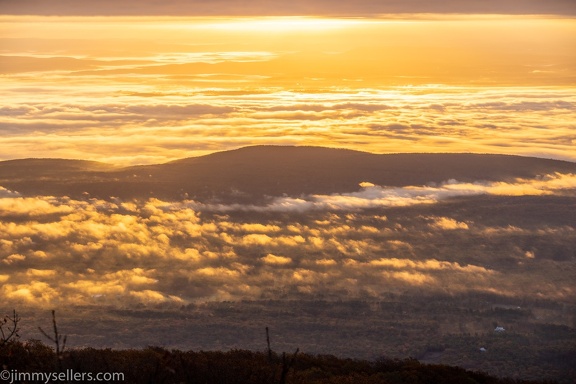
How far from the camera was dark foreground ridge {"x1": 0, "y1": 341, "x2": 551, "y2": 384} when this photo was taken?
23.1 meters

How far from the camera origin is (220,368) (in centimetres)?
2697

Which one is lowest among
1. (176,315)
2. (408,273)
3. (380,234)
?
(176,315)

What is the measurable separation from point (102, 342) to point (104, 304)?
89.3 feet

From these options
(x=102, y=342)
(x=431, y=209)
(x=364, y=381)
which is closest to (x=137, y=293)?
(x=102, y=342)

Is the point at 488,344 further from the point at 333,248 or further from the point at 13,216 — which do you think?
the point at 13,216

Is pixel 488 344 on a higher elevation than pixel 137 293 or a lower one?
lower

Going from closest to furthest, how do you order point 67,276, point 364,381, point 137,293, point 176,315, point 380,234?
point 364,381 < point 176,315 < point 137,293 < point 67,276 < point 380,234

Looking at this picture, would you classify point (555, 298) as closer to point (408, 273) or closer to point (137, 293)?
point (408, 273)

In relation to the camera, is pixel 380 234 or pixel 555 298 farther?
pixel 380 234

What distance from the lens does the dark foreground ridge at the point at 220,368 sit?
2314cm

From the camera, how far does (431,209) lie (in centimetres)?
19862

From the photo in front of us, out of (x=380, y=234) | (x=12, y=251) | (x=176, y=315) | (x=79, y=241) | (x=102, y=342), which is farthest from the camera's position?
(x=380, y=234)

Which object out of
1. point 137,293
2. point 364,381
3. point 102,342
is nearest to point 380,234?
point 137,293

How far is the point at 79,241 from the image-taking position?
175m
